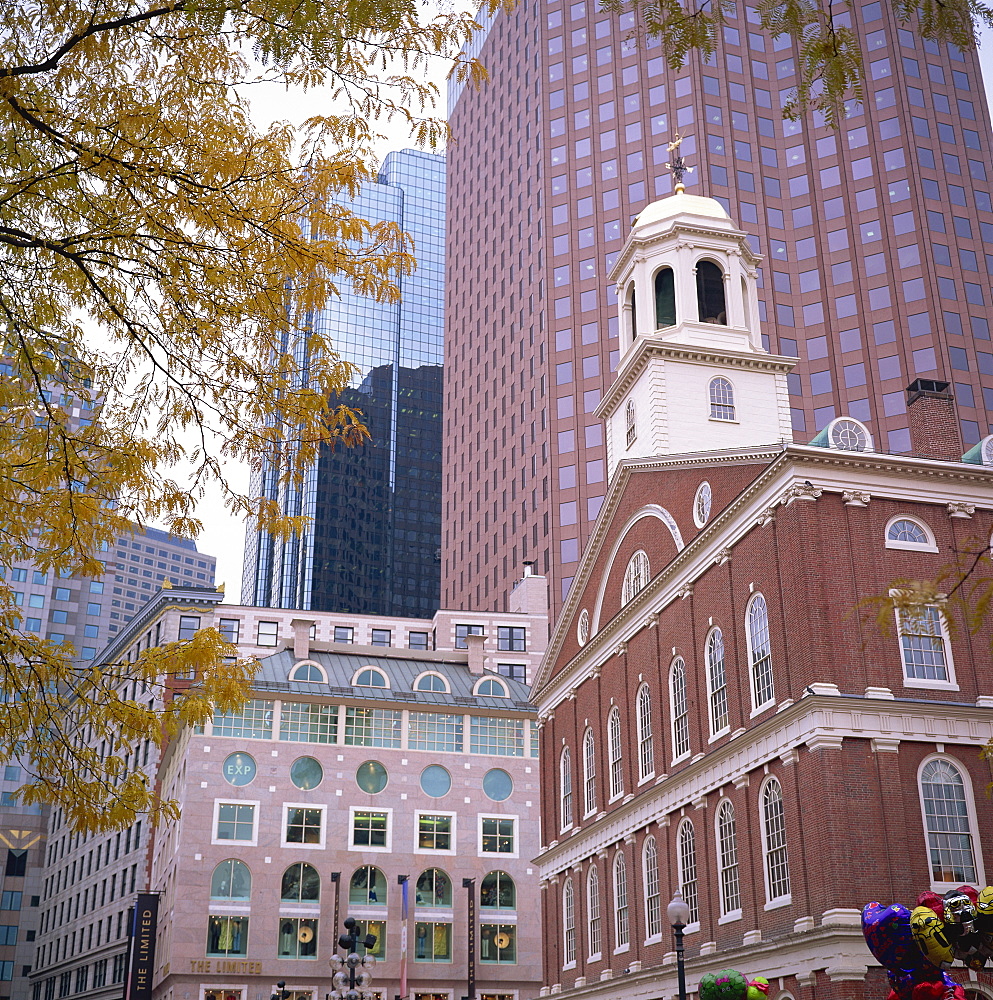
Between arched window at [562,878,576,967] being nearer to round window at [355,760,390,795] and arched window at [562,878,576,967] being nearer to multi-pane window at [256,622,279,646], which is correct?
round window at [355,760,390,795]

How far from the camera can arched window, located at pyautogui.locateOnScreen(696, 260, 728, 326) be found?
5103 cm

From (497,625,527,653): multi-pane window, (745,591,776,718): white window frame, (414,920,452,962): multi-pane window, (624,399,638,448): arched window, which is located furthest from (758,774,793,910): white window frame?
(497,625,527,653): multi-pane window

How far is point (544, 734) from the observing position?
54.4 m

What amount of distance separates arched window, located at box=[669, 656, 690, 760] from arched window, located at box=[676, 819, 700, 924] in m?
2.34

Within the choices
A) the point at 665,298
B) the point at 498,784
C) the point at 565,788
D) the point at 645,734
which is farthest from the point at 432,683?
the point at 645,734

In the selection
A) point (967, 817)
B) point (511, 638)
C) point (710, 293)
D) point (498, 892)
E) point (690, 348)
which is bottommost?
point (967, 817)

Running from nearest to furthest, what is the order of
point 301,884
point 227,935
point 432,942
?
1. point 227,935
2. point 301,884
3. point 432,942

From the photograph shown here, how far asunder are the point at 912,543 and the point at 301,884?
41.2 meters

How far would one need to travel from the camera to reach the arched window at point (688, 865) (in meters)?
37.1

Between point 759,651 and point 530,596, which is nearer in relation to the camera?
point 759,651

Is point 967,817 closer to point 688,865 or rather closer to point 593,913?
point 688,865

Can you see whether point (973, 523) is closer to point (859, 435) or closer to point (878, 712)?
point (859, 435)

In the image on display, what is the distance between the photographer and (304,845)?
213 feet

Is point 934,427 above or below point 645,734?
above
